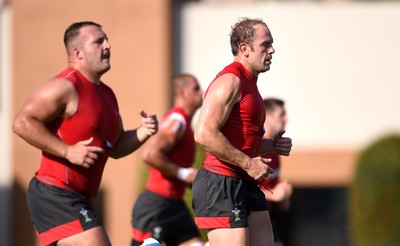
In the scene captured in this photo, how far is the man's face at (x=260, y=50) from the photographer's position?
738cm

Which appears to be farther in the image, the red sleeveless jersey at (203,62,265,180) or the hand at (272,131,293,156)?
the hand at (272,131,293,156)

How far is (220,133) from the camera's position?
7.09m

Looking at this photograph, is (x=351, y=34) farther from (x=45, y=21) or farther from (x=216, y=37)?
(x=45, y=21)

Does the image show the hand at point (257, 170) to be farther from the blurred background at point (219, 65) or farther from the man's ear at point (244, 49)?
the blurred background at point (219, 65)

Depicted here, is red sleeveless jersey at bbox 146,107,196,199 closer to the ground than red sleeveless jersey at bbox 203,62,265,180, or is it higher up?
closer to the ground

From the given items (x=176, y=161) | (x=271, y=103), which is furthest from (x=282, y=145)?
(x=176, y=161)

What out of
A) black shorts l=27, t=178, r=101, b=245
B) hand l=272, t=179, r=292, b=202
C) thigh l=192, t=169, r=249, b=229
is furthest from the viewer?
hand l=272, t=179, r=292, b=202

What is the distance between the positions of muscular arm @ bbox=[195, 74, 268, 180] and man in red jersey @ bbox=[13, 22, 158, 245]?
29.9 inches

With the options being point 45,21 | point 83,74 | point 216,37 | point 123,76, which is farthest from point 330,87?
point 83,74

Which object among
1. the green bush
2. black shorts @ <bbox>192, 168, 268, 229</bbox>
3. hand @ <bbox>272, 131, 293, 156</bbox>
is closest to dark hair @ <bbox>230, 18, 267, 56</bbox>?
hand @ <bbox>272, 131, 293, 156</bbox>

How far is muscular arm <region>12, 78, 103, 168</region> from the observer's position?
7199 mm

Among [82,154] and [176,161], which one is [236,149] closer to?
[82,154]

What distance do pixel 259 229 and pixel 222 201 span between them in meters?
0.41

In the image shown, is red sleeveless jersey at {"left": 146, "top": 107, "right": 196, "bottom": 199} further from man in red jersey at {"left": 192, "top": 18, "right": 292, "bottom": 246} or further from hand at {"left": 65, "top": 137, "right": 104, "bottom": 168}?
hand at {"left": 65, "top": 137, "right": 104, "bottom": 168}
